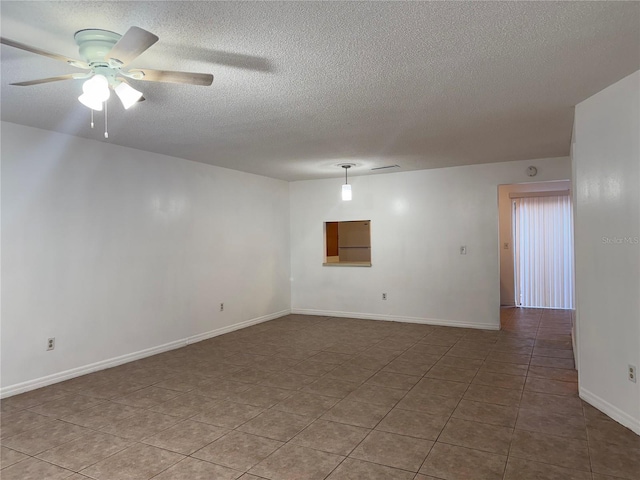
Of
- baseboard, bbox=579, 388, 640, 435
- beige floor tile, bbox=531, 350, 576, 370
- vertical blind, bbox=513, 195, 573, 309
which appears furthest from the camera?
vertical blind, bbox=513, 195, 573, 309

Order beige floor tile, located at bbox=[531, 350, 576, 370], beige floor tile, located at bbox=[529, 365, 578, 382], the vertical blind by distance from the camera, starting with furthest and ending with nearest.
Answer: the vertical blind < beige floor tile, located at bbox=[531, 350, 576, 370] < beige floor tile, located at bbox=[529, 365, 578, 382]

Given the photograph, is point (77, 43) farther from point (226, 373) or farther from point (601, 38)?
point (226, 373)

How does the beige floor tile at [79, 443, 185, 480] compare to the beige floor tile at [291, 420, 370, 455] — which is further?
the beige floor tile at [291, 420, 370, 455]

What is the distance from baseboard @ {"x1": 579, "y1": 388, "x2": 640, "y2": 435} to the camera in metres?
2.70

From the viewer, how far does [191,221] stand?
533 centimetres

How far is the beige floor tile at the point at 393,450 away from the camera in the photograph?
237cm

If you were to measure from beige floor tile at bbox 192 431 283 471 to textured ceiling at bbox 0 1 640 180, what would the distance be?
231 cm

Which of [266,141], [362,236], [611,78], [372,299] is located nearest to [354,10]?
[611,78]

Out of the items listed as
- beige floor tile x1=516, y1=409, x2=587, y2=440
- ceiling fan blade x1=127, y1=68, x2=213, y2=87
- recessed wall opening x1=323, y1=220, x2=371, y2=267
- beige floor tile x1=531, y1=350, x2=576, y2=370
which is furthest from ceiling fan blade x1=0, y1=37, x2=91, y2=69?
recessed wall opening x1=323, y1=220, x2=371, y2=267

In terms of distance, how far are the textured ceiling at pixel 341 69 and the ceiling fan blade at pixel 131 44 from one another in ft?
0.55

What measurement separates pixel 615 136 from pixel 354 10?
2.15 meters

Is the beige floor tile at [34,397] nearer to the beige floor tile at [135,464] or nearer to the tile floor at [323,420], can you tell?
the tile floor at [323,420]

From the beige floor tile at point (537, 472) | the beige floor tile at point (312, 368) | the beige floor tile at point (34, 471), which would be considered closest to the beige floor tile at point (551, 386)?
the beige floor tile at point (537, 472)

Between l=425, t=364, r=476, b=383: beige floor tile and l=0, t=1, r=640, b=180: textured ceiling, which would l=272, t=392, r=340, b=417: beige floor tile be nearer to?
l=425, t=364, r=476, b=383: beige floor tile
